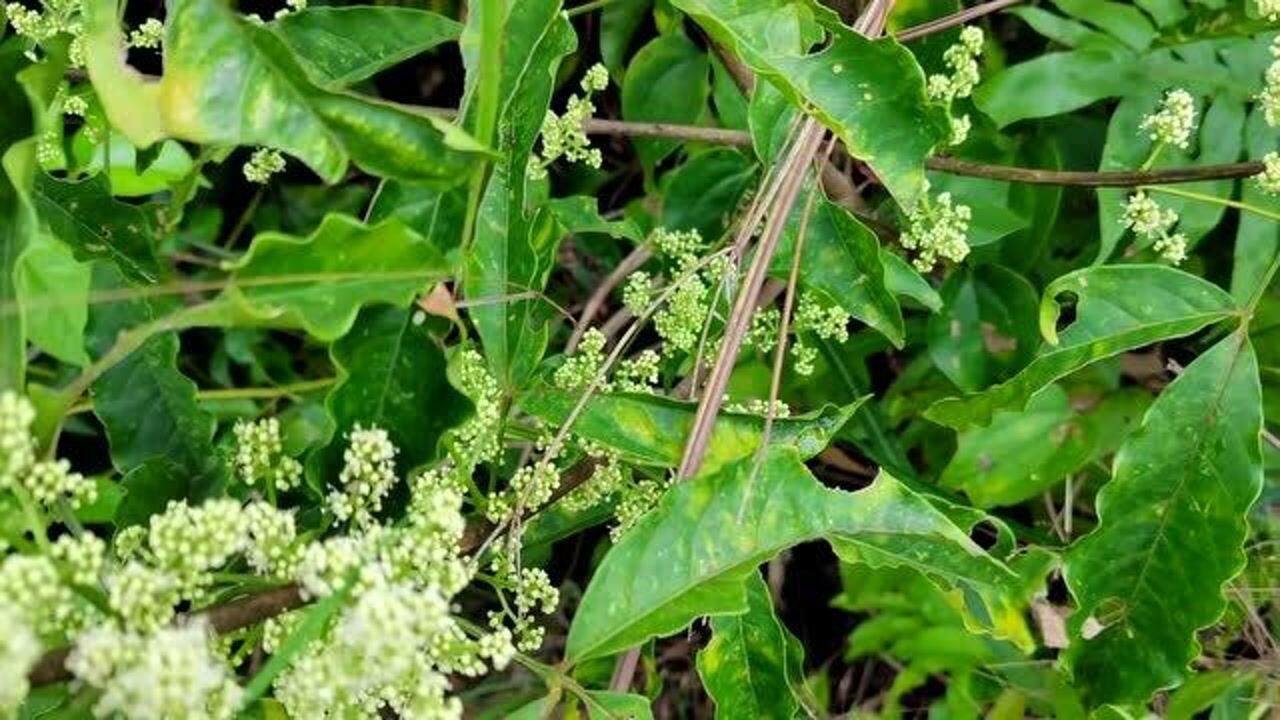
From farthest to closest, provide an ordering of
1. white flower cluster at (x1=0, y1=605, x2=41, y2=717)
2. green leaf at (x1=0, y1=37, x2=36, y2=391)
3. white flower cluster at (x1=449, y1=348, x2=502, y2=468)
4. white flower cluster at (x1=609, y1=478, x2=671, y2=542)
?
white flower cluster at (x1=609, y1=478, x2=671, y2=542) → white flower cluster at (x1=449, y1=348, x2=502, y2=468) → green leaf at (x1=0, y1=37, x2=36, y2=391) → white flower cluster at (x1=0, y1=605, x2=41, y2=717)

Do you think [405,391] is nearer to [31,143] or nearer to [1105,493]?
[31,143]

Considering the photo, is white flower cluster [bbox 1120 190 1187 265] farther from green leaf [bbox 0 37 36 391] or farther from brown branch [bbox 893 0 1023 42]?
green leaf [bbox 0 37 36 391]

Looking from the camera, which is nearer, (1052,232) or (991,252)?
(991,252)

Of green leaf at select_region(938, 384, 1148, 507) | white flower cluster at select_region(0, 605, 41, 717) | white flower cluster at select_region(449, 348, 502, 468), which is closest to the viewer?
white flower cluster at select_region(0, 605, 41, 717)

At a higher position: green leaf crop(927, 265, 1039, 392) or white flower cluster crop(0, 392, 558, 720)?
white flower cluster crop(0, 392, 558, 720)

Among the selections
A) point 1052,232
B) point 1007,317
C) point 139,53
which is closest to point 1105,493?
point 1007,317

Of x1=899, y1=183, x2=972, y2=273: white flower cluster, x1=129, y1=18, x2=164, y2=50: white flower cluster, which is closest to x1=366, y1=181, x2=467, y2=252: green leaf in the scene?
x1=129, y1=18, x2=164, y2=50: white flower cluster

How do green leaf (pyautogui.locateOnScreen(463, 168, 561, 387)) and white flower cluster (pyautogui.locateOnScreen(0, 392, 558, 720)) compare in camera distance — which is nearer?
white flower cluster (pyautogui.locateOnScreen(0, 392, 558, 720))
